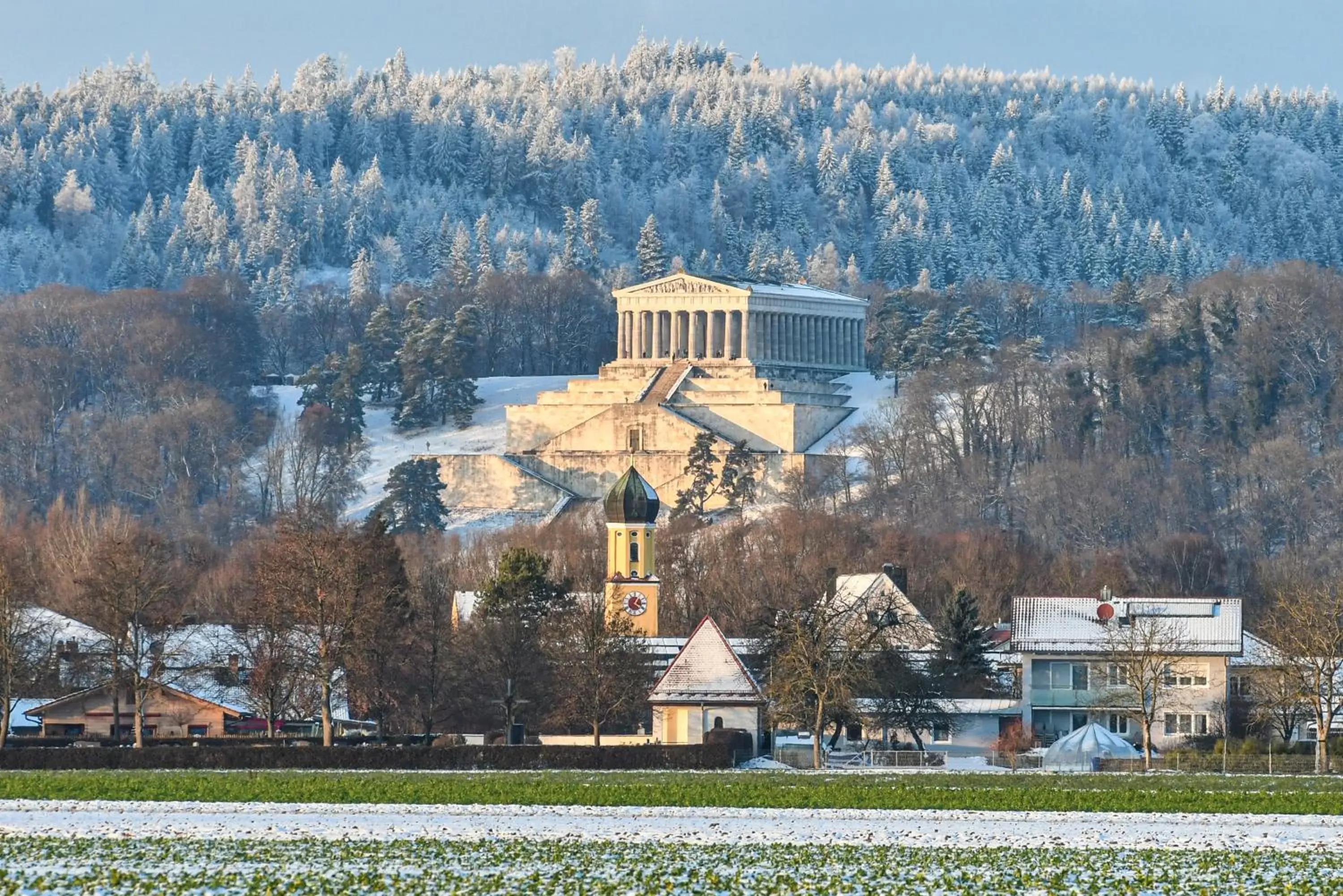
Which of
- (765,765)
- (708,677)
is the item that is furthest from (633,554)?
(765,765)

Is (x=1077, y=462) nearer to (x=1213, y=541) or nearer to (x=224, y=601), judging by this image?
(x=1213, y=541)

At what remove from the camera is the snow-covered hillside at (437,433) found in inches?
6565

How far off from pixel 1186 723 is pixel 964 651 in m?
6.64

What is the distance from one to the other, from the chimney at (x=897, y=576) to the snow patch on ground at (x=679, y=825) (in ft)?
154

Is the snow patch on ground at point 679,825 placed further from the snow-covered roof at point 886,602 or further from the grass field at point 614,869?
the snow-covered roof at point 886,602

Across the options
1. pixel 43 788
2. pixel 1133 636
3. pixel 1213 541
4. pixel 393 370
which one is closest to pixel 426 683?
pixel 1133 636

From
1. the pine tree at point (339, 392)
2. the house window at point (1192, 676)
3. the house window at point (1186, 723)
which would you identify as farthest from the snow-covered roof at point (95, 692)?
the pine tree at point (339, 392)

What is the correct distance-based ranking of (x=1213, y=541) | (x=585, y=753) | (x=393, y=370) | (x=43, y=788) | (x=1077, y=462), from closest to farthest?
(x=43, y=788) < (x=585, y=753) < (x=1213, y=541) < (x=1077, y=462) < (x=393, y=370)

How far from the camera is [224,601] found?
111375mm

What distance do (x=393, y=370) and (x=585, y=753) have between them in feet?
398

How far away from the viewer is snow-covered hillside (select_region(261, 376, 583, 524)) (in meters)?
167

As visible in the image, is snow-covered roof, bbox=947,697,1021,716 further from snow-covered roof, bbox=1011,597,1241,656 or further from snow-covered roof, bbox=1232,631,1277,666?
snow-covered roof, bbox=1232,631,1277,666

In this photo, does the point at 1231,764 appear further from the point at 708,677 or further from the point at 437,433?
the point at 437,433

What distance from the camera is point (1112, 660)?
87.1 metres
